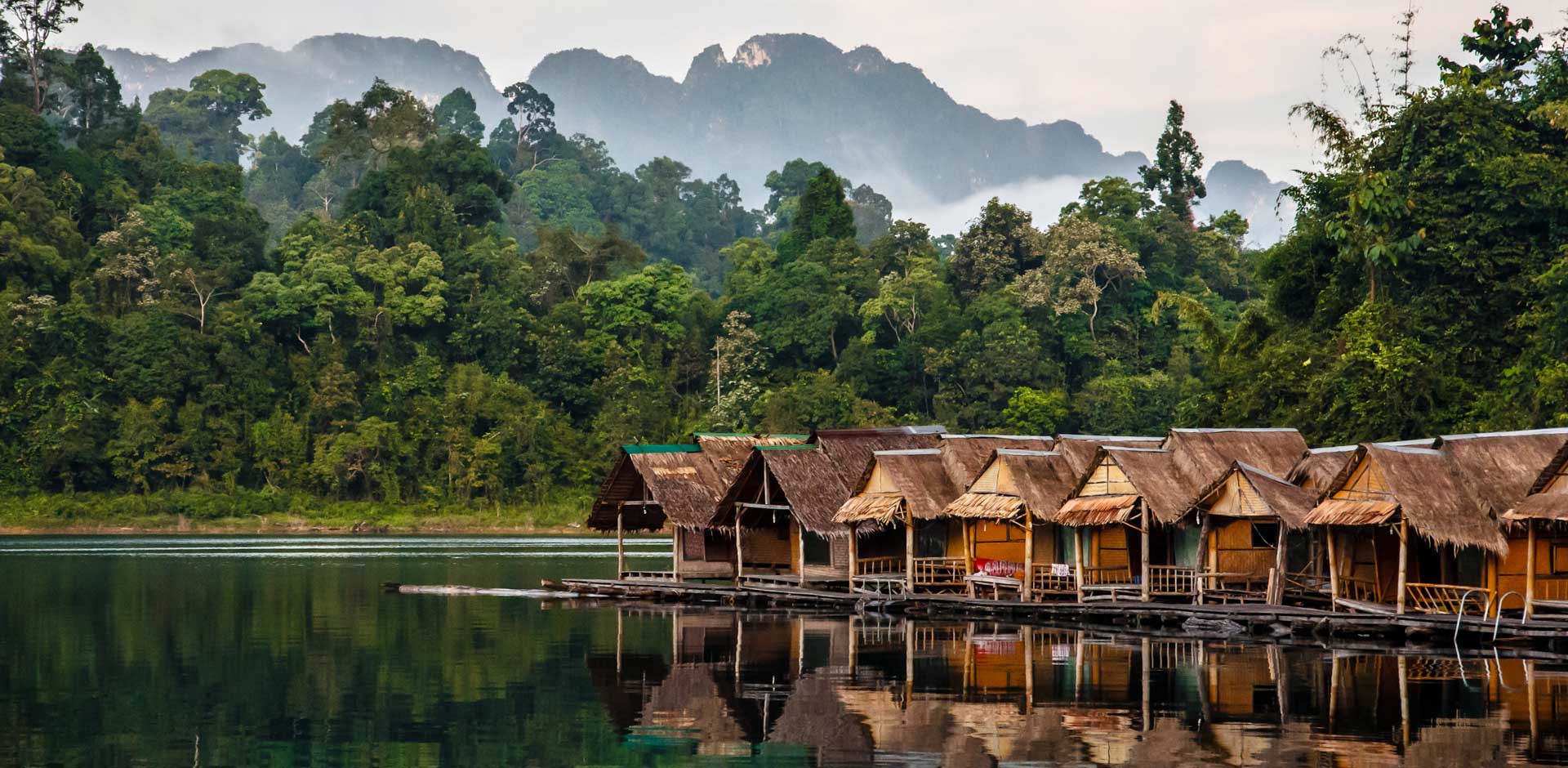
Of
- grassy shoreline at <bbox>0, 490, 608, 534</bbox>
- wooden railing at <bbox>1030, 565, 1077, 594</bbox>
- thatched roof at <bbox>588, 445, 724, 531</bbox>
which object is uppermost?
thatched roof at <bbox>588, 445, 724, 531</bbox>

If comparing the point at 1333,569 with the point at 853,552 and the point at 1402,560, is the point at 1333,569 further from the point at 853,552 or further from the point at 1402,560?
the point at 853,552

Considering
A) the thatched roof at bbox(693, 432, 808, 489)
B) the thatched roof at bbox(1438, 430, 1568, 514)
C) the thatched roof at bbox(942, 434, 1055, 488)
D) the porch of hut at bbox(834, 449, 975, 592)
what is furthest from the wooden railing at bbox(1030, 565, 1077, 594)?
the thatched roof at bbox(1438, 430, 1568, 514)

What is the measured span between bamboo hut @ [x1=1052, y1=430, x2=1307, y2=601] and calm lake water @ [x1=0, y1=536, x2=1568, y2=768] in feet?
8.31

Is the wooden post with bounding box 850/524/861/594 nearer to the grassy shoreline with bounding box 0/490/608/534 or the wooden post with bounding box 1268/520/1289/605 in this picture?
the wooden post with bounding box 1268/520/1289/605

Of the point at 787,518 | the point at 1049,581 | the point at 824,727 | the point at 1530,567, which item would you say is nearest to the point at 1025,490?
the point at 1049,581

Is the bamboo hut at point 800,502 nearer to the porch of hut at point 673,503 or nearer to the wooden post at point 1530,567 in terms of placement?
the porch of hut at point 673,503

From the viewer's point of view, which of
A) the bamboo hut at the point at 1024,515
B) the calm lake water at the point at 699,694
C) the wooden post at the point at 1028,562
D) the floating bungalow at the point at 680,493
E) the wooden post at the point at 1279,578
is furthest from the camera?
the floating bungalow at the point at 680,493

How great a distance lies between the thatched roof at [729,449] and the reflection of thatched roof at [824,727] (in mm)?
16710

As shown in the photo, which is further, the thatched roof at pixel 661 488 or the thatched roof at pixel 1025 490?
the thatched roof at pixel 661 488

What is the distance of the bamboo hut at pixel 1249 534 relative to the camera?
3064 centimetres

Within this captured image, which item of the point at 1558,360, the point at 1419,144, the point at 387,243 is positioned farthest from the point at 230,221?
the point at 1558,360

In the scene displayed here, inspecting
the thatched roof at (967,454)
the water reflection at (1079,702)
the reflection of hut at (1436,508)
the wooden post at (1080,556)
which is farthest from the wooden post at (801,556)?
the reflection of hut at (1436,508)

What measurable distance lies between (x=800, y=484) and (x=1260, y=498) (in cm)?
1006

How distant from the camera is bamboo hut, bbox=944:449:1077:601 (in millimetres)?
33438
